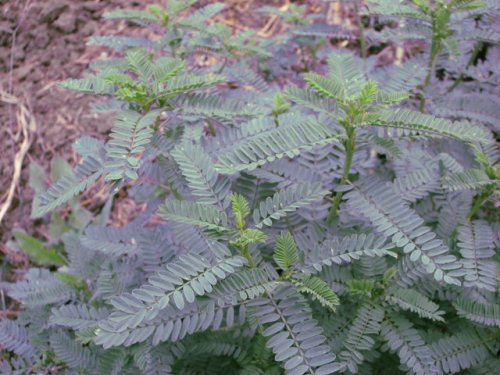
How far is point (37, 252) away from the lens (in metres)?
2.87

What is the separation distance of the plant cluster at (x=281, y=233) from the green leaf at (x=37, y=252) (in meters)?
0.62

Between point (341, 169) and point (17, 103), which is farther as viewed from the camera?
point (17, 103)

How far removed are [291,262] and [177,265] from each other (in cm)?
34

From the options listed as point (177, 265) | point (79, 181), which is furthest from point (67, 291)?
point (177, 265)

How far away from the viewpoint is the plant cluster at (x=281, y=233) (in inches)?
56.0

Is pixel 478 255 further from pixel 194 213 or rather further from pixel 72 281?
pixel 72 281

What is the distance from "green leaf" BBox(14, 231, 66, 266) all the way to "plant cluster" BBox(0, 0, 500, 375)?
0.62 metres

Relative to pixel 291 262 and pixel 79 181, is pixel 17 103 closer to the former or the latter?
pixel 79 181

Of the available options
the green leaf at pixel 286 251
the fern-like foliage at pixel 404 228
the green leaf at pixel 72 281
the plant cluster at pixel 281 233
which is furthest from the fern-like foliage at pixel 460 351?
the green leaf at pixel 72 281

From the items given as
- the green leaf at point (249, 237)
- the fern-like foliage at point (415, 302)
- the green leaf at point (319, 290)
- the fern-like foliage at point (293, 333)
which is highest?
the green leaf at point (249, 237)

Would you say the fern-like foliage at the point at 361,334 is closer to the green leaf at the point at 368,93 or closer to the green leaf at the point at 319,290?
the green leaf at the point at 319,290

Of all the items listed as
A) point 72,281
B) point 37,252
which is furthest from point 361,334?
point 37,252

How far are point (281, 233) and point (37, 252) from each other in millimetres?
1886

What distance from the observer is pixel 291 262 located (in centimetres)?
148
